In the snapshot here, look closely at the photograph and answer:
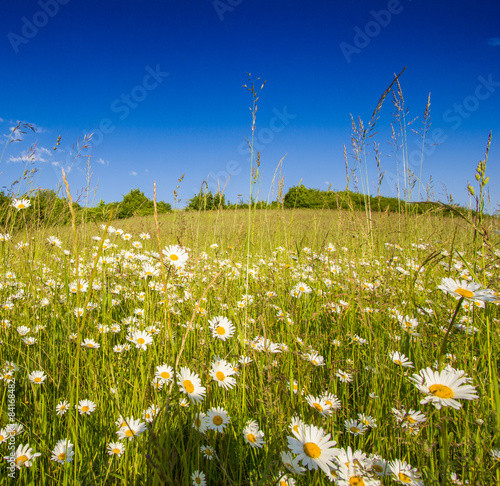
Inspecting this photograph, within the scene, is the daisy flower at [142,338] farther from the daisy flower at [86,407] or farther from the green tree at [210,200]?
the green tree at [210,200]

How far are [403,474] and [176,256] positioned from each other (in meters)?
0.92

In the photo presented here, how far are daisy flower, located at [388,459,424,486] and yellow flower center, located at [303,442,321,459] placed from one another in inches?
7.9

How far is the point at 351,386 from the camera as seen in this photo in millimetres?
1372

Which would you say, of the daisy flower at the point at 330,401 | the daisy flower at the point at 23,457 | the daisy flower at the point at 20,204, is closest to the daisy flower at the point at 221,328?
the daisy flower at the point at 330,401

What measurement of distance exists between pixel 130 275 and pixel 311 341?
1.37 metres

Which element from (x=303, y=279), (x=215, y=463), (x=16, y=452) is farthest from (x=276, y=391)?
(x=303, y=279)

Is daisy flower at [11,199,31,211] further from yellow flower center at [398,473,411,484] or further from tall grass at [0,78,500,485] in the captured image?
yellow flower center at [398,473,411,484]

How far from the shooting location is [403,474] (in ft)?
2.48

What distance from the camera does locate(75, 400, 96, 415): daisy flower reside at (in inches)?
39.6

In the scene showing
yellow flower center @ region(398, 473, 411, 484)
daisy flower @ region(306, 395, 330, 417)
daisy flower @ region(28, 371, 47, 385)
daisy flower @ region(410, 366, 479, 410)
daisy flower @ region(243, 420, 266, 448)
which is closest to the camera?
daisy flower @ region(410, 366, 479, 410)

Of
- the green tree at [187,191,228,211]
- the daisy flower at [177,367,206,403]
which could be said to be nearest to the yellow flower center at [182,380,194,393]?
the daisy flower at [177,367,206,403]

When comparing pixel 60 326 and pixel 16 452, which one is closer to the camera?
pixel 16 452

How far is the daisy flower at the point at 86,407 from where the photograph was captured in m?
1.01

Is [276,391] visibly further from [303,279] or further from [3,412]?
[303,279]
